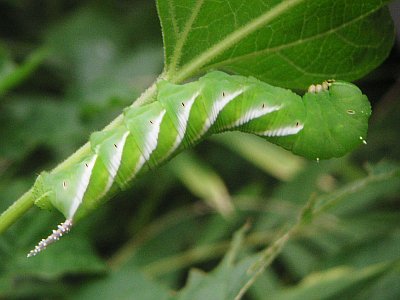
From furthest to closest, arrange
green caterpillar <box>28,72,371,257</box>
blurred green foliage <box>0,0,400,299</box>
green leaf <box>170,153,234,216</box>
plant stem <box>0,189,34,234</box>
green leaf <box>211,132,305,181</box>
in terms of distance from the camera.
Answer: green leaf <box>211,132,305,181</box> < green leaf <box>170,153,234,216</box> < blurred green foliage <box>0,0,400,299</box> < green caterpillar <box>28,72,371,257</box> < plant stem <box>0,189,34,234</box>

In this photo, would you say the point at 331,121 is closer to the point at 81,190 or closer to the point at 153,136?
the point at 153,136

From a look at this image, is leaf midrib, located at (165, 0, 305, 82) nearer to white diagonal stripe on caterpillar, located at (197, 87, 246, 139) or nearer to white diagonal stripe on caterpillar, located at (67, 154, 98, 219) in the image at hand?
white diagonal stripe on caterpillar, located at (197, 87, 246, 139)

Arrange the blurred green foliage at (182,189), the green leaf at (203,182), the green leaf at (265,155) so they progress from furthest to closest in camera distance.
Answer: the green leaf at (265,155), the green leaf at (203,182), the blurred green foliage at (182,189)

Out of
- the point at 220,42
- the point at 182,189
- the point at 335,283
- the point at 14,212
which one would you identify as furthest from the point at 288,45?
the point at 182,189

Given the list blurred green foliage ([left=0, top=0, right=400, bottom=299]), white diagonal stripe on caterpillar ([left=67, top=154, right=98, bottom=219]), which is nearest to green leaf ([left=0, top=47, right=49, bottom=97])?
blurred green foliage ([left=0, top=0, right=400, bottom=299])

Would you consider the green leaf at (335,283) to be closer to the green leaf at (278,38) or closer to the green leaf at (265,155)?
the green leaf at (278,38)

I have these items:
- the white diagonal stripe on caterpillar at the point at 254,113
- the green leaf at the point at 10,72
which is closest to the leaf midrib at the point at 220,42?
the white diagonal stripe on caterpillar at the point at 254,113

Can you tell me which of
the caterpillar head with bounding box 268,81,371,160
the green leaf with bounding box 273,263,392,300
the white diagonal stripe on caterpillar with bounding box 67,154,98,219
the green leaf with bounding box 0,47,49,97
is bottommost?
the green leaf with bounding box 273,263,392,300
